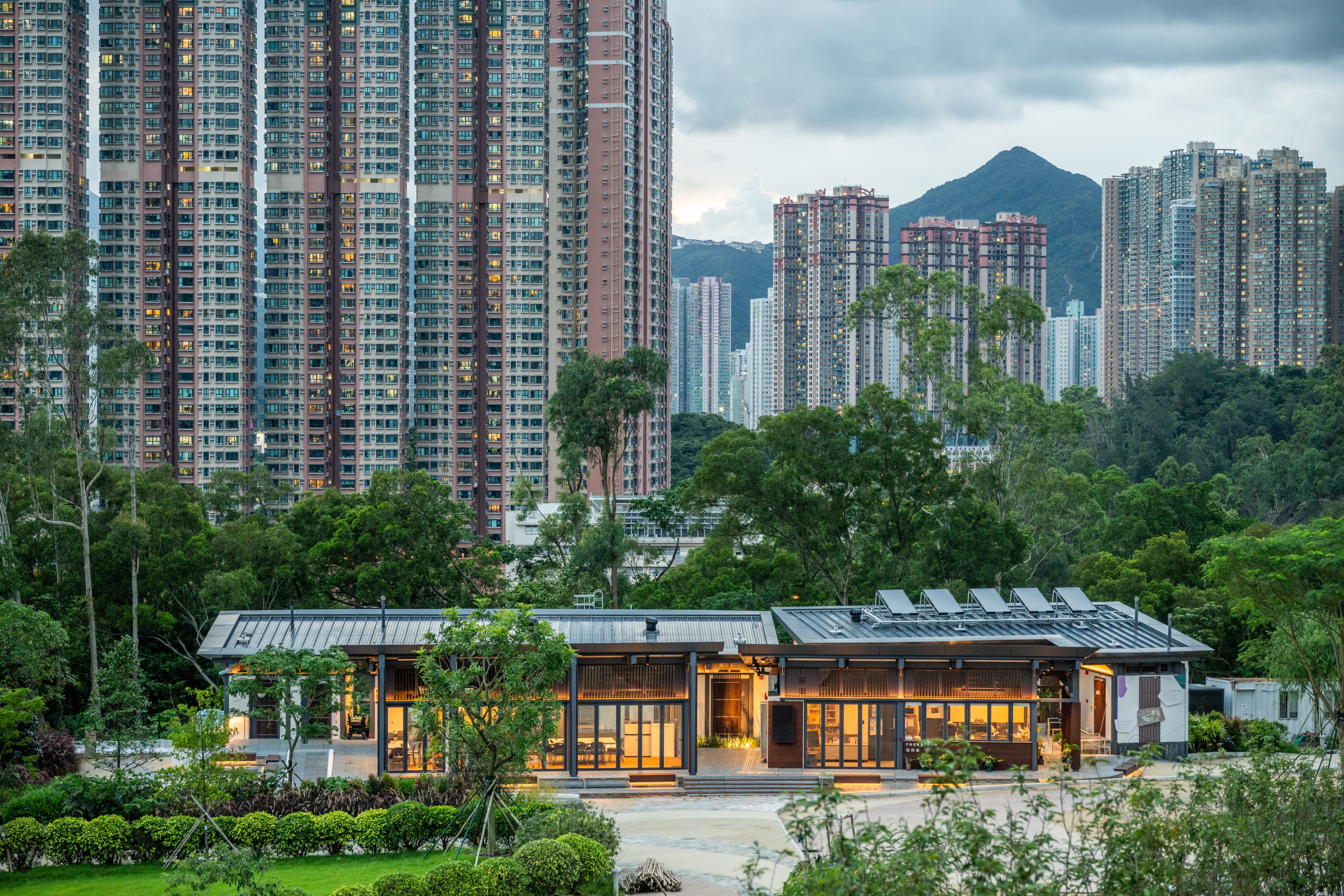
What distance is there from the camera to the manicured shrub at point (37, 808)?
21266 mm

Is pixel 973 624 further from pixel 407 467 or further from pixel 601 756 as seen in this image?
pixel 407 467

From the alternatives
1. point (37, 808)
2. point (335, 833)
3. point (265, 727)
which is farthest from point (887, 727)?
point (37, 808)

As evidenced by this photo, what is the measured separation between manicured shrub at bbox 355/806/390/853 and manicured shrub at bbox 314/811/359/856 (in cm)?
8

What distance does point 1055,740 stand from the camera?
28.7m

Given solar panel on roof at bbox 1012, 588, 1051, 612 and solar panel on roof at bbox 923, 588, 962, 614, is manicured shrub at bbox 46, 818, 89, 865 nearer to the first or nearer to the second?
solar panel on roof at bbox 923, 588, 962, 614

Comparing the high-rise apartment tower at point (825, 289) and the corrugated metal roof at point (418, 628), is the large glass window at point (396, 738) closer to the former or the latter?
the corrugated metal roof at point (418, 628)

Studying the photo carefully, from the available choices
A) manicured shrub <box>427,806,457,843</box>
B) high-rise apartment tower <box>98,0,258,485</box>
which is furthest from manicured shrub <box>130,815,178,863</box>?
high-rise apartment tower <box>98,0,258,485</box>

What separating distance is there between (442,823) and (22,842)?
22.6 feet

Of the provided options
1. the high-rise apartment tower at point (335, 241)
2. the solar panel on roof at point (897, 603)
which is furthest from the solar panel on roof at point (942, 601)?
the high-rise apartment tower at point (335, 241)

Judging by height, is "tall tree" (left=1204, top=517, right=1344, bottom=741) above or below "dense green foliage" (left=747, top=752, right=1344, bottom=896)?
above

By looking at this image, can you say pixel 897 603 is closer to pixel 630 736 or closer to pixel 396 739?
pixel 630 736

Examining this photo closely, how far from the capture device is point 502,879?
17.7 m

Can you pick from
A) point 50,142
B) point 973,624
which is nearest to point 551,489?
point 50,142

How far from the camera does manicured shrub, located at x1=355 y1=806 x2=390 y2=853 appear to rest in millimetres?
20953
